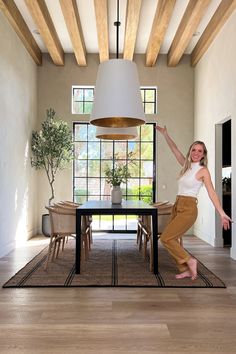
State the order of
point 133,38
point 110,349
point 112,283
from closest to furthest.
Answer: point 110,349
point 112,283
point 133,38

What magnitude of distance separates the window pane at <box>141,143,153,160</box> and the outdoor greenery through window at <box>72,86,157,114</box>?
0.78m

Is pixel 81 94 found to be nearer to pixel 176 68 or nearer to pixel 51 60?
pixel 51 60

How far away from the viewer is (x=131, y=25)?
669 cm

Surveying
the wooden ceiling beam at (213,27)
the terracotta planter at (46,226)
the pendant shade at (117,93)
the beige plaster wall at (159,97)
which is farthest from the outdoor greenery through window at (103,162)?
the pendant shade at (117,93)

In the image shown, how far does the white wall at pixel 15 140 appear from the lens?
20.3 ft

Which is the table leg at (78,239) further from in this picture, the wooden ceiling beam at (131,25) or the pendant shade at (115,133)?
the wooden ceiling beam at (131,25)

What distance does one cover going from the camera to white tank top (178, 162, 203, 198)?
4.32 metres

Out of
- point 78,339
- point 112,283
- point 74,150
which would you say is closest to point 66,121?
point 74,150

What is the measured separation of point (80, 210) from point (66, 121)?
4690 millimetres

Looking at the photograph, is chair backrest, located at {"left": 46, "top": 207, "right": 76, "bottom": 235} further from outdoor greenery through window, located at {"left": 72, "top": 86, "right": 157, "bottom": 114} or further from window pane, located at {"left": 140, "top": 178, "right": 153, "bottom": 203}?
outdoor greenery through window, located at {"left": 72, "top": 86, "right": 157, "bottom": 114}

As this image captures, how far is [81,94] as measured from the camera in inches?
360

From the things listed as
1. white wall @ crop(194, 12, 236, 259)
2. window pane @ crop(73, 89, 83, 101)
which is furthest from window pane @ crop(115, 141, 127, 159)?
white wall @ crop(194, 12, 236, 259)

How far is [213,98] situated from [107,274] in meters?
4.14

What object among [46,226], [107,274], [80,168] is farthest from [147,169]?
[107,274]
